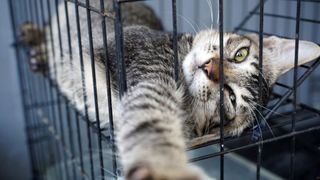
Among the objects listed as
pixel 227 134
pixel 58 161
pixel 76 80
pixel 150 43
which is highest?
pixel 150 43

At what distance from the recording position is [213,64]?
898mm

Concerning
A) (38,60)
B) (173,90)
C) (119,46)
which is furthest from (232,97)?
(38,60)

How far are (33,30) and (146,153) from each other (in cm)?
123

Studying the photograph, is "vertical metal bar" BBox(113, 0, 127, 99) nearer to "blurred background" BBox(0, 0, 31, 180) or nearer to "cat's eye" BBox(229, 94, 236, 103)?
"cat's eye" BBox(229, 94, 236, 103)

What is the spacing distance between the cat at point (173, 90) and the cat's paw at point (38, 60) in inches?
13.1

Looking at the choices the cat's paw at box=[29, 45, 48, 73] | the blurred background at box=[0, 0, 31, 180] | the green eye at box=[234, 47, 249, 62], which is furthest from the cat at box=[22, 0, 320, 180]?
the blurred background at box=[0, 0, 31, 180]

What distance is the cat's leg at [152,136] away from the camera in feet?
1.74

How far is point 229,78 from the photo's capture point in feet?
3.15

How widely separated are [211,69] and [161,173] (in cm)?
41

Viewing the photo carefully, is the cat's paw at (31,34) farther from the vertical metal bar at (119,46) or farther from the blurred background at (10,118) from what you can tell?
the vertical metal bar at (119,46)

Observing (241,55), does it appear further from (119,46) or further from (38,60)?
(38,60)

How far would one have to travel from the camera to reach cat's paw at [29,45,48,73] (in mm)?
1609

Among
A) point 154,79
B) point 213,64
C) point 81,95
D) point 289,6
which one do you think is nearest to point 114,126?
point 154,79

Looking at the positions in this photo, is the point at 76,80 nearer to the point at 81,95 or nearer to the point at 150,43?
the point at 81,95
